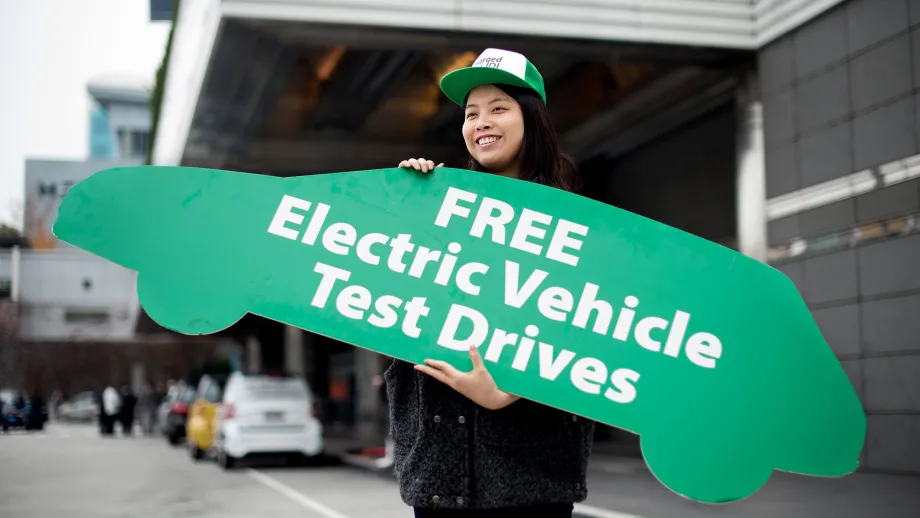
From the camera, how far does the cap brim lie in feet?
8.54

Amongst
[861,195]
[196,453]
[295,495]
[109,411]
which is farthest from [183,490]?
[109,411]

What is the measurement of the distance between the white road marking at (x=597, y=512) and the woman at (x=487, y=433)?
6.25 meters

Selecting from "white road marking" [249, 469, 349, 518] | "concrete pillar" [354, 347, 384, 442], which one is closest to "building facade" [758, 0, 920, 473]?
"white road marking" [249, 469, 349, 518]

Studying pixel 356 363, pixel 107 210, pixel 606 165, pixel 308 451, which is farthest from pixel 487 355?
pixel 356 363

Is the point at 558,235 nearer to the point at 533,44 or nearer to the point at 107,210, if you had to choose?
the point at 107,210

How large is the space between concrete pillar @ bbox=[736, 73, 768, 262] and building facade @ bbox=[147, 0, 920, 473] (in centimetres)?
2

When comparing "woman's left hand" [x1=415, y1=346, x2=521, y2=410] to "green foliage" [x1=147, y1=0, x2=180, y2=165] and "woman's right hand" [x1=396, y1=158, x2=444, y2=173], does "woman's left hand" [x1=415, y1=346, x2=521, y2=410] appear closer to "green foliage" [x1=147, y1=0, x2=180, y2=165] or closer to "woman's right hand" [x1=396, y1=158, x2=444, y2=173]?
"woman's right hand" [x1=396, y1=158, x2=444, y2=173]

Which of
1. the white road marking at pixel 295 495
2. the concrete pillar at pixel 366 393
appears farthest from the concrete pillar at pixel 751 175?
the concrete pillar at pixel 366 393

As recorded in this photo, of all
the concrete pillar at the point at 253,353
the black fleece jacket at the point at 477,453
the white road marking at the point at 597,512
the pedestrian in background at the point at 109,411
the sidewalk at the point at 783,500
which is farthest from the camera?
the concrete pillar at the point at 253,353

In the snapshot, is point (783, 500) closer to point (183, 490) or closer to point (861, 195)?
point (861, 195)

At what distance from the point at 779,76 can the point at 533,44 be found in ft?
10.3

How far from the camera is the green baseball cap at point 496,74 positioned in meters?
2.60

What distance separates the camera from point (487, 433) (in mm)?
2428

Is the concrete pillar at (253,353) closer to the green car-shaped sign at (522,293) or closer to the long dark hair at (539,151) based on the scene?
the green car-shaped sign at (522,293)
